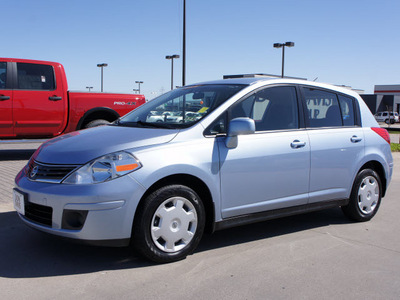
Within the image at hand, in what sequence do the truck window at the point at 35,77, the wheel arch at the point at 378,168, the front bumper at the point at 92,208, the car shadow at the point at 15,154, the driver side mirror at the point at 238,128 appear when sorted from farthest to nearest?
the car shadow at the point at 15,154 < the truck window at the point at 35,77 < the wheel arch at the point at 378,168 < the driver side mirror at the point at 238,128 < the front bumper at the point at 92,208

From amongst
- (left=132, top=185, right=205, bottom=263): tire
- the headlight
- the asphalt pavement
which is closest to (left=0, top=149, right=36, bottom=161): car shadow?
the asphalt pavement

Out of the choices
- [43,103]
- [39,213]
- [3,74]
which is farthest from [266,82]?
[3,74]

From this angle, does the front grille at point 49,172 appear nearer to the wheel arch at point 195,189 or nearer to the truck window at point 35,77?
the wheel arch at point 195,189

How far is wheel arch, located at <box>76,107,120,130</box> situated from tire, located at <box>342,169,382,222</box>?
6.50 metres

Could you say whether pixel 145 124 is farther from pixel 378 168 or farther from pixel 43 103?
pixel 43 103

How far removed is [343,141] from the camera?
5125mm

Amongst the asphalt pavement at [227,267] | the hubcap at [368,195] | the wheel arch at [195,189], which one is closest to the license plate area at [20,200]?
the asphalt pavement at [227,267]

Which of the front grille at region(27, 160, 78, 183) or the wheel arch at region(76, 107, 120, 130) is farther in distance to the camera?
the wheel arch at region(76, 107, 120, 130)

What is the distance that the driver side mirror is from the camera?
406 cm

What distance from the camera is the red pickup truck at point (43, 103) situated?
9.39 metres

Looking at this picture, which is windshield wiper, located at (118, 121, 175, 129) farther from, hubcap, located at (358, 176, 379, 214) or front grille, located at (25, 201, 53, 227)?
hubcap, located at (358, 176, 379, 214)

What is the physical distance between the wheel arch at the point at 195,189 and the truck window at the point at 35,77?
6.83 meters

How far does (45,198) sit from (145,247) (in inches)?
35.7

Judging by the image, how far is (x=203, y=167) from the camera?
396cm
